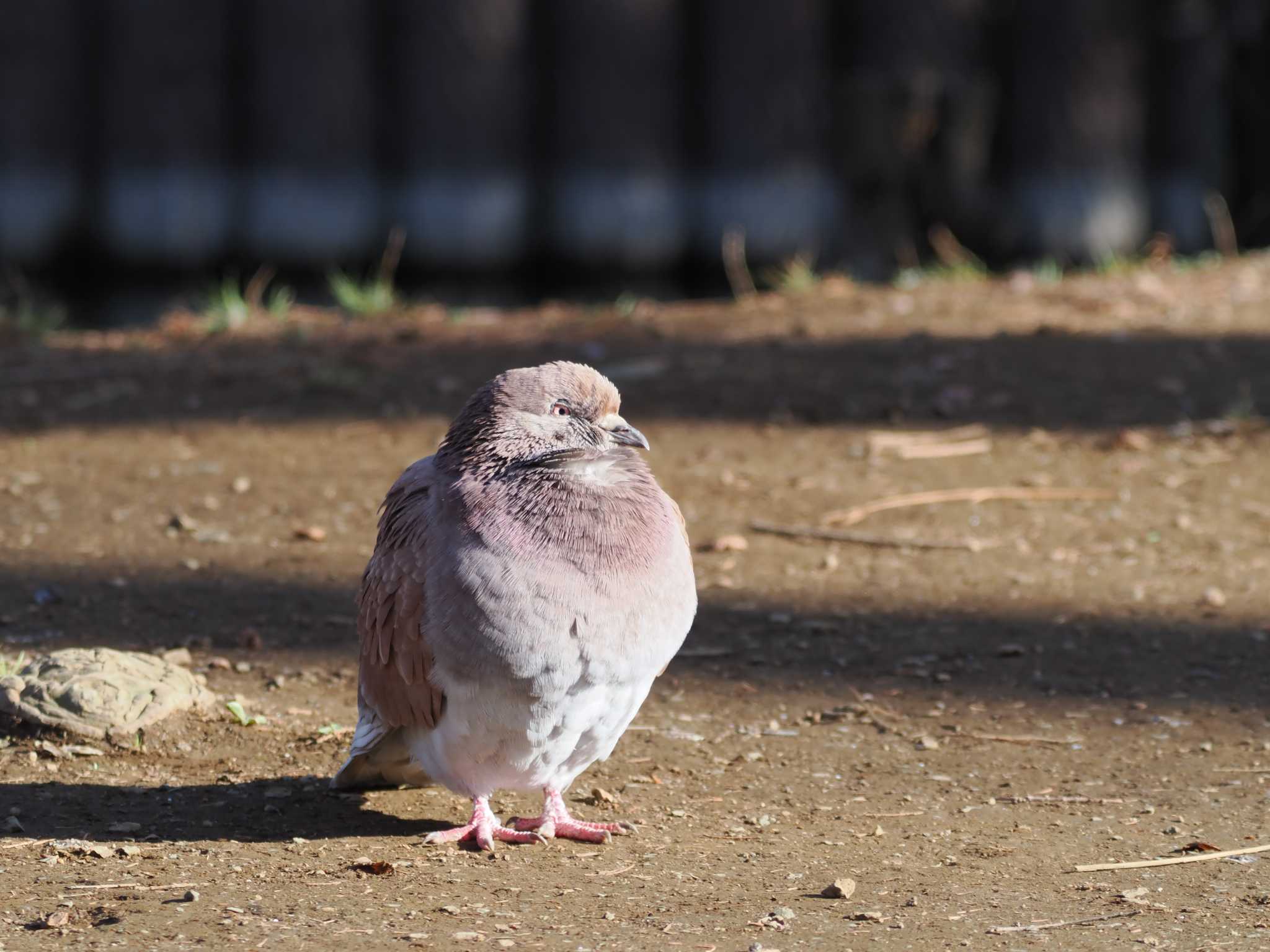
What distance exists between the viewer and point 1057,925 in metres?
3.08

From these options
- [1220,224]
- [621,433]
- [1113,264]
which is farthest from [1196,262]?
[621,433]

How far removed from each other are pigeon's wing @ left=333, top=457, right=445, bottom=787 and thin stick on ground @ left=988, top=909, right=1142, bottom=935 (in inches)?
49.0

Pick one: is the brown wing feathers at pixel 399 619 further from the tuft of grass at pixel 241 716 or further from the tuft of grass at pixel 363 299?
the tuft of grass at pixel 363 299

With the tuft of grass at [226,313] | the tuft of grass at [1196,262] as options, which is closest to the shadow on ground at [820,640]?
the tuft of grass at [226,313]

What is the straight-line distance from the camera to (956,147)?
8453mm

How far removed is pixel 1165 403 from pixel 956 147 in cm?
239

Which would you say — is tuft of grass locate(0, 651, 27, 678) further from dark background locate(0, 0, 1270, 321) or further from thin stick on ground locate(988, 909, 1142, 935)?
dark background locate(0, 0, 1270, 321)

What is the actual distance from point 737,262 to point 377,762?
524cm

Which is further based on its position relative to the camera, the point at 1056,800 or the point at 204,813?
the point at 1056,800

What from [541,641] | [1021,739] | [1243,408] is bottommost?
[1021,739]

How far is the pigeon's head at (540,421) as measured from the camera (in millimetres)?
3469

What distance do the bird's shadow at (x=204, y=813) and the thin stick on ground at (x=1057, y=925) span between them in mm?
1323

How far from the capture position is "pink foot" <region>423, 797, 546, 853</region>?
354cm

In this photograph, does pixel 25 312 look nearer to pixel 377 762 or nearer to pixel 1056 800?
pixel 377 762
